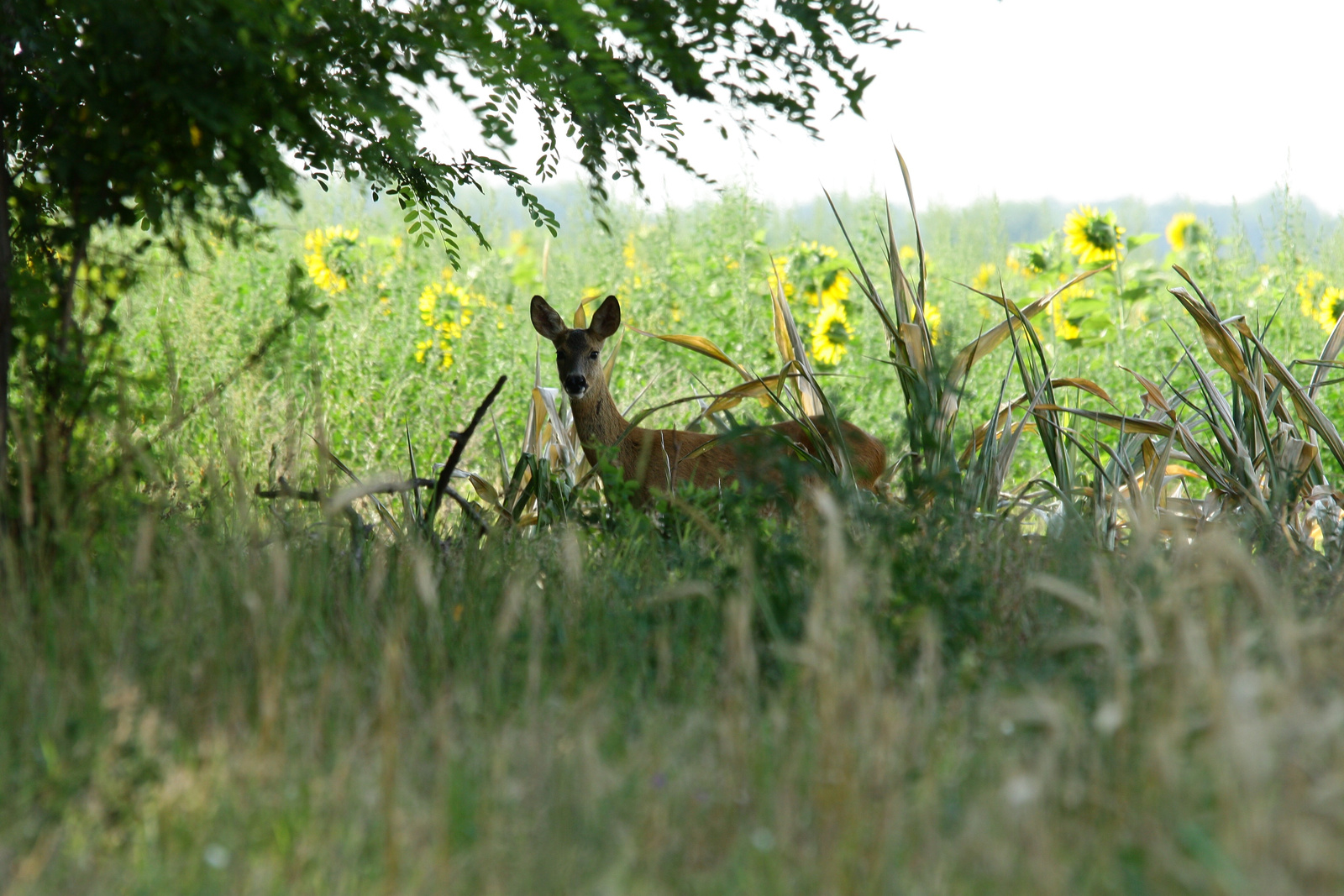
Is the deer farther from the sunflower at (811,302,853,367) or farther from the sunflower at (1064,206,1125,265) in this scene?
the sunflower at (1064,206,1125,265)

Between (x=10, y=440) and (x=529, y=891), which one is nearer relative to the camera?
(x=529, y=891)

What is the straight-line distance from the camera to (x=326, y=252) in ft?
26.6

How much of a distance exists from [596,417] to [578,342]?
1.16ft

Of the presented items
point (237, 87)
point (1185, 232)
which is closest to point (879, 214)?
point (1185, 232)

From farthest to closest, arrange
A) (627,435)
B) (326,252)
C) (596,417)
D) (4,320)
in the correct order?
(326,252) < (596,417) < (627,435) < (4,320)

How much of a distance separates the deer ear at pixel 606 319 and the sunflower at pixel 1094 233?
375 centimetres

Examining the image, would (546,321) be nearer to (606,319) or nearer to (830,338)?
(606,319)

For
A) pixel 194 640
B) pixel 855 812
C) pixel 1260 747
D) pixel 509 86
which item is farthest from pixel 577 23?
pixel 1260 747

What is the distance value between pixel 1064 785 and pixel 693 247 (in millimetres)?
7709

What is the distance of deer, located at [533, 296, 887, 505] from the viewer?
16.7ft

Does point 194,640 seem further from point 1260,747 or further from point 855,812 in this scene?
point 1260,747

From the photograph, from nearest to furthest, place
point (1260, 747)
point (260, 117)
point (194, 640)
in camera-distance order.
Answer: point (1260, 747) < point (194, 640) < point (260, 117)

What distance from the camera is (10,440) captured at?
3926 millimetres

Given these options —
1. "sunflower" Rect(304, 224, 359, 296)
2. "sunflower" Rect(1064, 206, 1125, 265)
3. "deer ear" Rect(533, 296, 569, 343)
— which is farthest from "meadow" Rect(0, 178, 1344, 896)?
"sunflower" Rect(1064, 206, 1125, 265)
